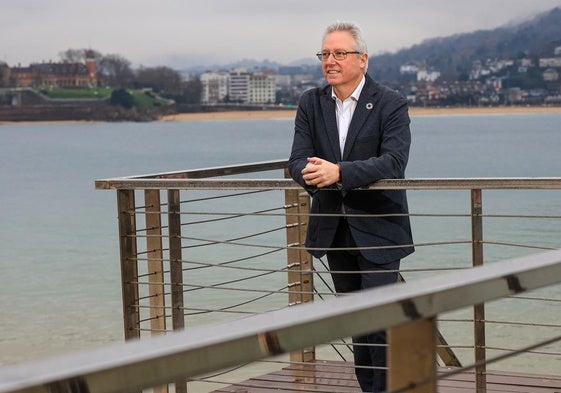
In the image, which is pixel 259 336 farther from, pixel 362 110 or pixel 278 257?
pixel 278 257

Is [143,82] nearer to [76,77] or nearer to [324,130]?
[76,77]

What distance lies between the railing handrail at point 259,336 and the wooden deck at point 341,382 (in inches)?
124

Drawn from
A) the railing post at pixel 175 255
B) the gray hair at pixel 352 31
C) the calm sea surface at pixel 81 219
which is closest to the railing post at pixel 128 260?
the railing post at pixel 175 255

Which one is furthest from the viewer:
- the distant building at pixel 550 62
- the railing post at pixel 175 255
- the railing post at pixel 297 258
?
the distant building at pixel 550 62

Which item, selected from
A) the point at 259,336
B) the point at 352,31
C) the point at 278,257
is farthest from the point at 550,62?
the point at 259,336

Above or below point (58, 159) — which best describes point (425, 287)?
above

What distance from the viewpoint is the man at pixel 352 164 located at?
A: 13.3ft

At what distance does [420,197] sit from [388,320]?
33261 mm

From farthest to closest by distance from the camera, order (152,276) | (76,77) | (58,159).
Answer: (76,77) → (58,159) → (152,276)

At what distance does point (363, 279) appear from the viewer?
166 inches

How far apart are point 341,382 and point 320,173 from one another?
1.42m

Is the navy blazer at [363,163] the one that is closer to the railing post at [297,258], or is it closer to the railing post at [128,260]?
the railing post at [128,260]

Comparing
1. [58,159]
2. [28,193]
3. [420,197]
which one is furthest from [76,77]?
[420,197]

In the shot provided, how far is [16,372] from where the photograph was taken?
1219 mm
